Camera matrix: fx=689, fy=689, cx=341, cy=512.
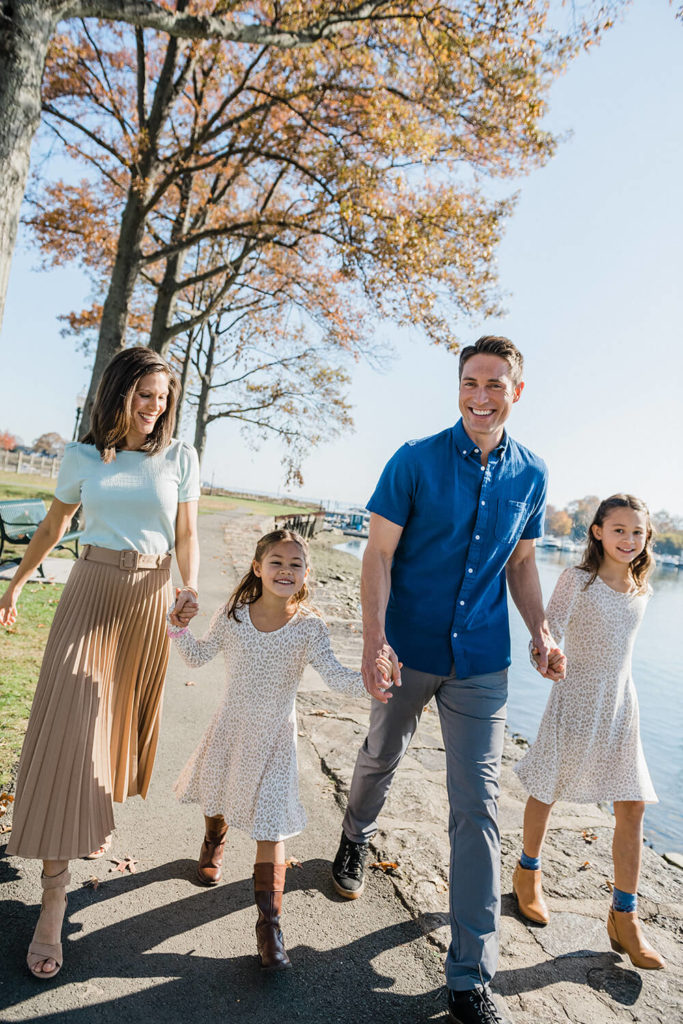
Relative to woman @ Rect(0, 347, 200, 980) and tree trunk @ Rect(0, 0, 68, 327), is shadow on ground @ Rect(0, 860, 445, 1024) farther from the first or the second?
tree trunk @ Rect(0, 0, 68, 327)

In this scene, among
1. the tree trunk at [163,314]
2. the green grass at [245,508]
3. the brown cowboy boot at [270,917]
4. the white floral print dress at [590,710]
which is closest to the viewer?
the brown cowboy boot at [270,917]

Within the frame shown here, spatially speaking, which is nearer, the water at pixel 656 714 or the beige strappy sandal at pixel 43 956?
the beige strappy sandal at pixel 43 956

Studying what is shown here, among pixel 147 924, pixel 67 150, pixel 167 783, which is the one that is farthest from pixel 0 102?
pixel 67 150

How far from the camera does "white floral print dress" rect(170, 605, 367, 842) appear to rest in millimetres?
3018

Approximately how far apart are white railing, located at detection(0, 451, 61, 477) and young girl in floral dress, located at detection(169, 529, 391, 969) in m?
38.6

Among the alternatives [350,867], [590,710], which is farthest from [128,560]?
[590,710]

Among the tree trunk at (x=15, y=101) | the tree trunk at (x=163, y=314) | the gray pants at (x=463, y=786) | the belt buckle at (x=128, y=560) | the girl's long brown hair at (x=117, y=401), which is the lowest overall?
the gray pants at (x=463, y=786)

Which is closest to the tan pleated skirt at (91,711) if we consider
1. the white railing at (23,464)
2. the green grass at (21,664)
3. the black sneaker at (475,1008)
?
the green grass at (21,664)

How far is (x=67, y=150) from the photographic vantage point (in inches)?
535

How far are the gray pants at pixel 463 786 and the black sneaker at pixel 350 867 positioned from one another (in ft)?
0.15

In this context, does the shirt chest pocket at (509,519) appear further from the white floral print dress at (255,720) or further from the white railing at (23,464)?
the white railing at (23,464)

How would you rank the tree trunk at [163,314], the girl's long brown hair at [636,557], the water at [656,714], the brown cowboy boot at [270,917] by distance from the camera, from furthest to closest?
the tree trunk at [163,314], the water at [656,714], the girl's long brown hair at [636,557], the brown cowboy boot at [270,917]

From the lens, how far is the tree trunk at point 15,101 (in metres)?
4.70

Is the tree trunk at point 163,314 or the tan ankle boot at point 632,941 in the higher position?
the tree trunk at point 163,314
